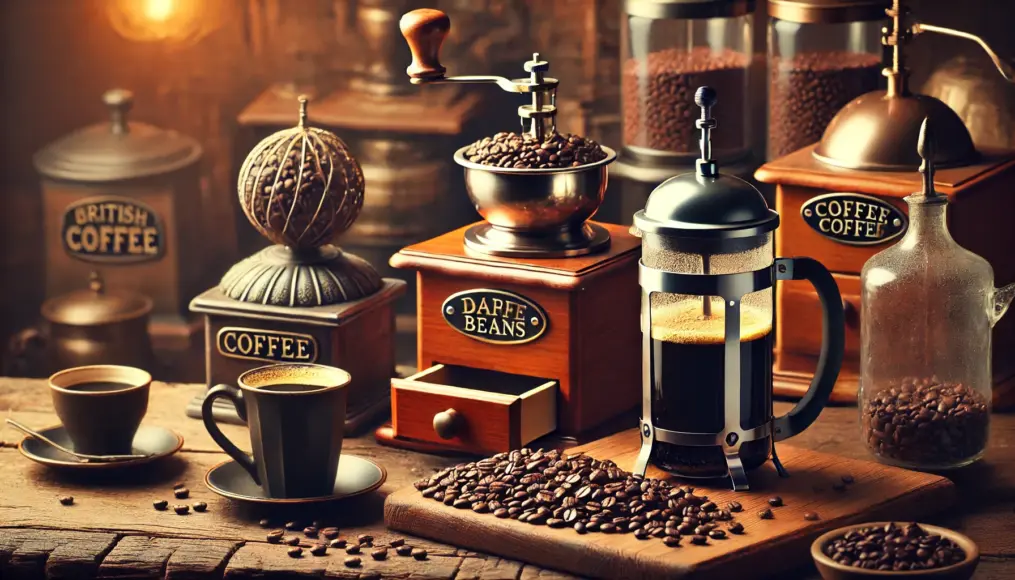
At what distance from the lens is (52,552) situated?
6.75 ft

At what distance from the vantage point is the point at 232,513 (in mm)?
2176

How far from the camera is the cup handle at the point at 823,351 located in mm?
2135

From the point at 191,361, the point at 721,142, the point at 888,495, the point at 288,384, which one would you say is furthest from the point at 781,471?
the point at 191,361

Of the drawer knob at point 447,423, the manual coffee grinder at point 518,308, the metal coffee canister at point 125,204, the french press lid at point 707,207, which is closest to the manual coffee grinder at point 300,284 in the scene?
the manual coffee grinder at point 518,308

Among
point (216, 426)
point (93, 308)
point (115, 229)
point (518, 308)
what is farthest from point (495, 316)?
point (115, 229)

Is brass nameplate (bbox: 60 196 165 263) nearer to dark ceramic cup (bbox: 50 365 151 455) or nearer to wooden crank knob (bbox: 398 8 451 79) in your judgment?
dark ceramic cup (bbox: 50 365 151 455)

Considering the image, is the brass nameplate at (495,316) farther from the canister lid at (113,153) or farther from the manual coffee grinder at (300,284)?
the canister lid at (113,153)

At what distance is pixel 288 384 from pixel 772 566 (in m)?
0.68

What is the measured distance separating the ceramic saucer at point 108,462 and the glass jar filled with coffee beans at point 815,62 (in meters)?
1.13

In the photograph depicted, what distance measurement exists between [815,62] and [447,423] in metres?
0.97

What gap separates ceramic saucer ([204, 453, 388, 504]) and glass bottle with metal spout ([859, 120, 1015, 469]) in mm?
678

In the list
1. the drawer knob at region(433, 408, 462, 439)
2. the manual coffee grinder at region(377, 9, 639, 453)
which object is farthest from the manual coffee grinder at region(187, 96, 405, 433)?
the drawer knob at region(433, 408, 462, 439)

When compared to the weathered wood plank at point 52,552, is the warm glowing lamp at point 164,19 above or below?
above

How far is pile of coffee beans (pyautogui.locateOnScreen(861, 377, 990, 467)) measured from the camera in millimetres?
2246
